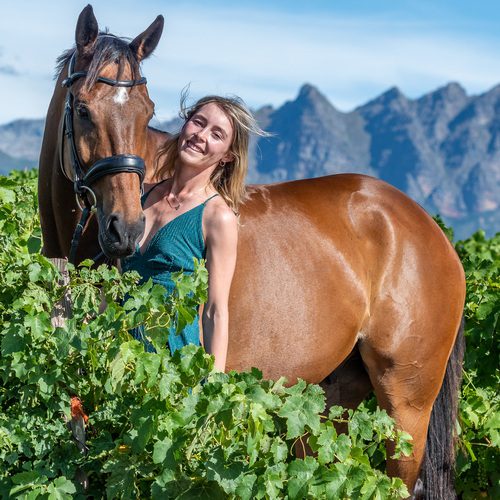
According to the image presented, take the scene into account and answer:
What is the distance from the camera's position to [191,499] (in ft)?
8.28

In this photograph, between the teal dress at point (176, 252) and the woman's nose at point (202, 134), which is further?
the woman's nose at point (202, 134)

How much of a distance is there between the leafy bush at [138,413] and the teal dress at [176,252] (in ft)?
1.47

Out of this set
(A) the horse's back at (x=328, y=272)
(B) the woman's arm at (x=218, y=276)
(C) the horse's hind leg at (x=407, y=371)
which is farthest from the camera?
(C) the horse's hind leg at (x=407, y=371)

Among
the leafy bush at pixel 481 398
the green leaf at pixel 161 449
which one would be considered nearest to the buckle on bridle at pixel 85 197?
the green leaf at pixel 161 449

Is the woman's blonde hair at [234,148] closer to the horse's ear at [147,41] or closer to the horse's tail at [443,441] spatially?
the horse's ear at [147,41]

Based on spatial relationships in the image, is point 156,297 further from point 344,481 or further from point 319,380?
point 319,380

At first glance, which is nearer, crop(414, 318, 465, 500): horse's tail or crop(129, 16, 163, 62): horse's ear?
crop(129, 16, 163, 62): horse's ear

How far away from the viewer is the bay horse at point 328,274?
3.46 meters

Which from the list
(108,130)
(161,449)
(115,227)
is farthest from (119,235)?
(161,449)

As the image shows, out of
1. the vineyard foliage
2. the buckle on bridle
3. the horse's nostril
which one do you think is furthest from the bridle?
the vineyard foliage

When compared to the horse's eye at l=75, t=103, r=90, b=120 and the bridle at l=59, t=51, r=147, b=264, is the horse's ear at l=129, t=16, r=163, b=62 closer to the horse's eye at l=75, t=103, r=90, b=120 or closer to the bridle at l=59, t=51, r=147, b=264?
the bridle at l=59, t=51, r=147, b=264

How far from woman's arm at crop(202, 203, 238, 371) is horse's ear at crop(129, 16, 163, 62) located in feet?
2.94

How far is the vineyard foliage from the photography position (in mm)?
2455

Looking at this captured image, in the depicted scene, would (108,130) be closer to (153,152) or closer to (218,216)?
(153,152)
